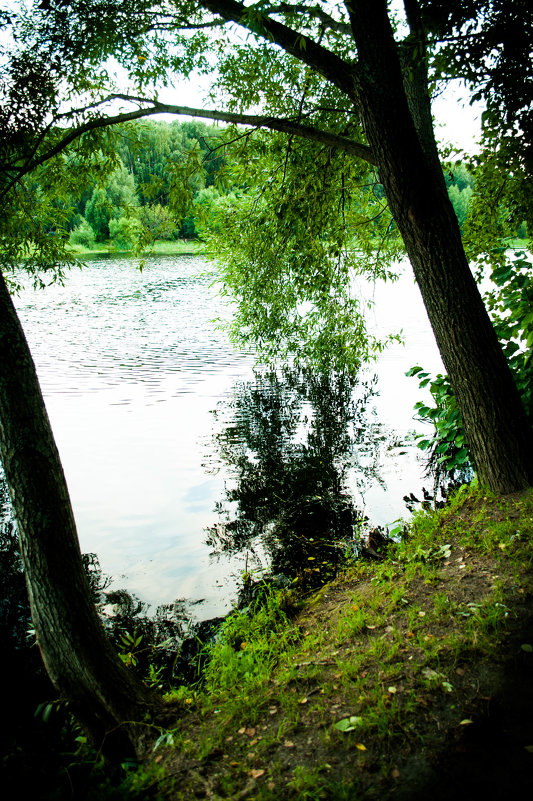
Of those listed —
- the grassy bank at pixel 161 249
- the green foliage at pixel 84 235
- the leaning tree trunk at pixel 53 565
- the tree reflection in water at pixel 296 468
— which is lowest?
the tree reflection in water at pixel 296 468

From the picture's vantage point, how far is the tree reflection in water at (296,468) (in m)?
7.14

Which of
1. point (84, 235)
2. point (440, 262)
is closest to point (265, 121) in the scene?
point (440, 262)

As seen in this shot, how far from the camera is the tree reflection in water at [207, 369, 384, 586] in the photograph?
23.4ft

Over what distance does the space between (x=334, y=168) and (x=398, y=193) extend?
8.86 ft

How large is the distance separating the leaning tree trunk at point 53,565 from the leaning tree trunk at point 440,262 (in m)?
3.82

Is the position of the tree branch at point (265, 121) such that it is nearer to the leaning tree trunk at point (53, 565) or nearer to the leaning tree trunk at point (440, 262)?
the leaning tree trunk at point (440, 262)

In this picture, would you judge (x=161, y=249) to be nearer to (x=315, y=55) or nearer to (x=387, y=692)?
(x=315, y=55)

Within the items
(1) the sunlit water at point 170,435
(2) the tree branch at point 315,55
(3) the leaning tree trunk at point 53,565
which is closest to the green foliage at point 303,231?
(1) the sunlit water at point 170,435

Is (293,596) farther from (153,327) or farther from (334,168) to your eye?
(153,327)

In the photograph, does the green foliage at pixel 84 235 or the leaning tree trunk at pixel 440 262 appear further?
the green foliage at pixel 84 235

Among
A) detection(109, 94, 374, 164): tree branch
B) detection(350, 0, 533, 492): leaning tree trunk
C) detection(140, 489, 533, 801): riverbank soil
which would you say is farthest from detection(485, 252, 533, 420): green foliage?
detection(109, 94, 374, 164): tree branch

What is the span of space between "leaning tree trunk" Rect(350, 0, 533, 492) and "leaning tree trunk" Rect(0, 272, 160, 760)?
12.5 feet

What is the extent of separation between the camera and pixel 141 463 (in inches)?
422

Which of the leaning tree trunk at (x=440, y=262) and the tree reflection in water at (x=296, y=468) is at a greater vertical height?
the leaning tree trunk at (x=440, y=262)
